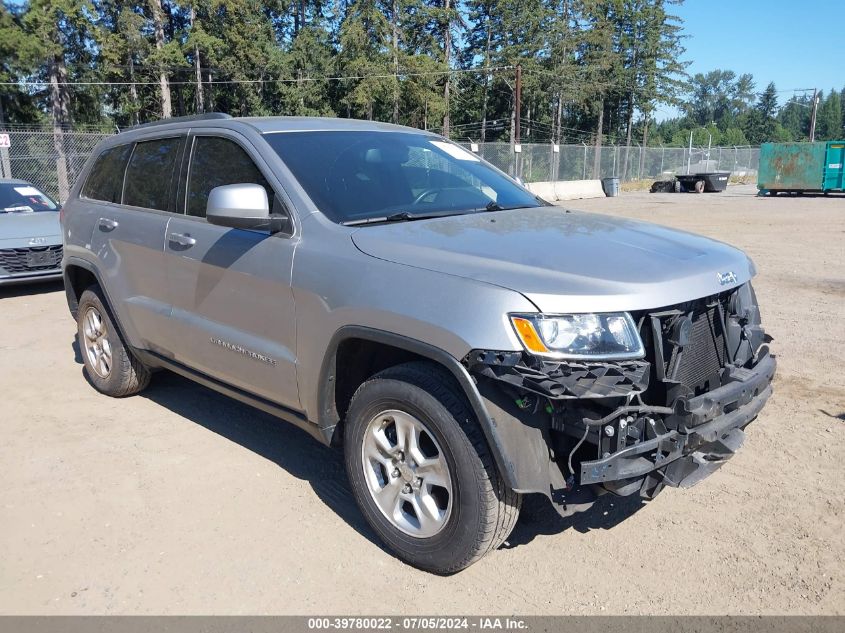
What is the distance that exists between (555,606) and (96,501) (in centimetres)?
250

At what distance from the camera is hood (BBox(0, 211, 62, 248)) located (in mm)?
9398

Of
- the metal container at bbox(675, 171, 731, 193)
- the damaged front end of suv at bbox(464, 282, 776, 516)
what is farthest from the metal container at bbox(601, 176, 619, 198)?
the damaged front end of suv at bbox(464, 282, 776, 516)

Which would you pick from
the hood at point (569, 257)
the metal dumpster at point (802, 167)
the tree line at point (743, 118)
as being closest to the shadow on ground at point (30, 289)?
the hood at point (569, 257)

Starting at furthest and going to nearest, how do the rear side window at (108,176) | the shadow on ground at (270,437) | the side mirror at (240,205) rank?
the rear side window at (108,176) < the shadow on ground at (270,437) < the side mirror at (240,205)

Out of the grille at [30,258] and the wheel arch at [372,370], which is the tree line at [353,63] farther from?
the wheel arch at [372,370]

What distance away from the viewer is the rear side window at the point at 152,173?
4.52 m

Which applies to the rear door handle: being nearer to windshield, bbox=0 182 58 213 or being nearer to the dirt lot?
the dirt lot

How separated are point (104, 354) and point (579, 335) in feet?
13.4

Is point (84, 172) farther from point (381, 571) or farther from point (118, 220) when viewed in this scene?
point (381, 571)

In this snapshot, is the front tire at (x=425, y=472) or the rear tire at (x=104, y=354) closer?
the front tire at (x=425, y=472)

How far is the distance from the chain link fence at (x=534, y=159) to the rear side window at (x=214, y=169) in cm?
1521

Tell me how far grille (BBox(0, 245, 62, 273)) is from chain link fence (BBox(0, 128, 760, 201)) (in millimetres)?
9119

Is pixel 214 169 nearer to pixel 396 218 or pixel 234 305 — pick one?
pixel 234 305

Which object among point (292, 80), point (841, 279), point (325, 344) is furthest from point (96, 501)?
point (292, 80)
